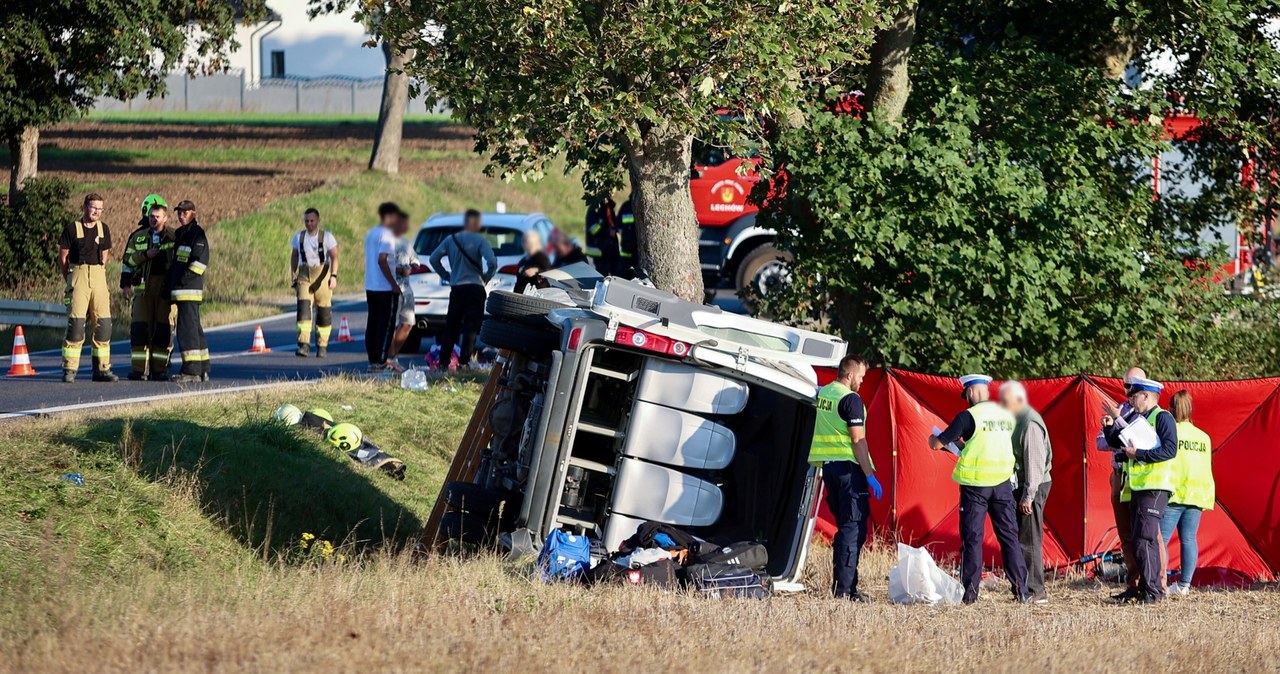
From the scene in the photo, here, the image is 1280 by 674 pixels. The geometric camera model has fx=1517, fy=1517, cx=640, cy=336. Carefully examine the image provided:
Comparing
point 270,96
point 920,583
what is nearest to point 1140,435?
point 920,583

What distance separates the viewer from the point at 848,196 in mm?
12664

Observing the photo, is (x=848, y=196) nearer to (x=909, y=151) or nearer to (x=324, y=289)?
(x=909, y=151)

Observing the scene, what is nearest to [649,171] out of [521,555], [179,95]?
[521,555]

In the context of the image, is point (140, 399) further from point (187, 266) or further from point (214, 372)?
point (214, 372)

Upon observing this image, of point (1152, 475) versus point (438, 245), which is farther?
point (438, 245)

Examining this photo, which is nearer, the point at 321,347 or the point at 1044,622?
the point at 1044,622

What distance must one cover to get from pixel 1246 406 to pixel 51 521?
7.79 metres

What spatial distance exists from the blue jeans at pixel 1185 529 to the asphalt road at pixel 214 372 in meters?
8.09

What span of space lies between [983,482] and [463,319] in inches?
283

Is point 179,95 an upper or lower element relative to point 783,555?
upper

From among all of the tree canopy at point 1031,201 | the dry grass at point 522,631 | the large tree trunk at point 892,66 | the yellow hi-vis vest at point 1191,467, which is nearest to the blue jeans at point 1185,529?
the yellow hi-vis vest at point 1191,467

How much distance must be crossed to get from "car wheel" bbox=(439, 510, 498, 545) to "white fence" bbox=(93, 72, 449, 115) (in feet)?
188

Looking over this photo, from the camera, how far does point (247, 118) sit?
59531 mm

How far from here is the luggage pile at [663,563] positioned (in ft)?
27.0
